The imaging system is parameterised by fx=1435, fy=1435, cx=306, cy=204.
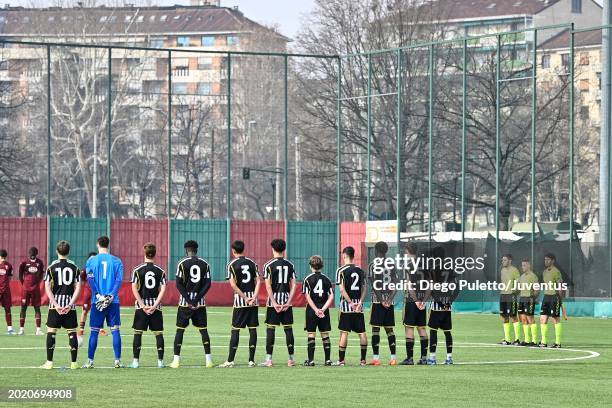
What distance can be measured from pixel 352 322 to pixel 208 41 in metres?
119

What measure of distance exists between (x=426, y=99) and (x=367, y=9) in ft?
24.9

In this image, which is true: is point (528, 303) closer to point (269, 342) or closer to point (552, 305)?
point (552, 305)

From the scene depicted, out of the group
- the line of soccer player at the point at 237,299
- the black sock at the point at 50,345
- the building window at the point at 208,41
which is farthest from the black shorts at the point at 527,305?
the building window at the point at 208,41

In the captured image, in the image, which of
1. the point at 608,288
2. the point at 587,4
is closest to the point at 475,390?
the point at 608,288

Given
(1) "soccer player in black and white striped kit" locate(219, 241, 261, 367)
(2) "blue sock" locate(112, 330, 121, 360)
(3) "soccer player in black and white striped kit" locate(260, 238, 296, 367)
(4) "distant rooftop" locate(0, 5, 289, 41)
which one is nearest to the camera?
(2) "blue sock" locate(112, 330, 121, 360)

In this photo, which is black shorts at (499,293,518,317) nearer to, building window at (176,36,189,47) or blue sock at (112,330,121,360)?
blue sock at (112,330,121,360)

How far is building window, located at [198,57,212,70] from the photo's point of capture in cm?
14204

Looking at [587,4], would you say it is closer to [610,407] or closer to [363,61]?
[363,61]

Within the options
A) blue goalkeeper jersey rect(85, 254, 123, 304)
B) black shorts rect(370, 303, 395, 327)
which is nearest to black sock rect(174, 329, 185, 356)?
blue goalkeeper jersey rect(85, 254, 123, 304)

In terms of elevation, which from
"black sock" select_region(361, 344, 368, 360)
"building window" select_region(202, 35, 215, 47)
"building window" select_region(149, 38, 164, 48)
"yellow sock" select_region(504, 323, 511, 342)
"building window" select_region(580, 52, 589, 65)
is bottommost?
"yellow sock" select_region(504, 323, 511, 342)

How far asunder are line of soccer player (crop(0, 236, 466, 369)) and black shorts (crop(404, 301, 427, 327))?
2 centimetres

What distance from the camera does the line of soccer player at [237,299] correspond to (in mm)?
23672

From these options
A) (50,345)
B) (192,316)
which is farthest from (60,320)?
(192,316)

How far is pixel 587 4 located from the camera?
Result: 414 feet
